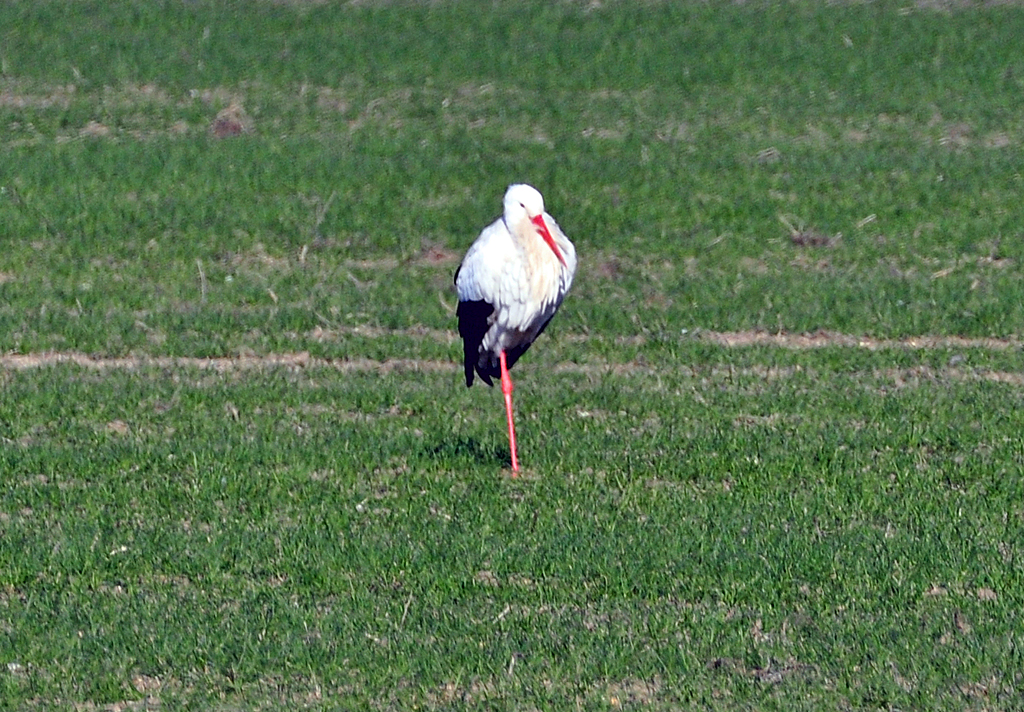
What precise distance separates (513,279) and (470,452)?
0.96 m

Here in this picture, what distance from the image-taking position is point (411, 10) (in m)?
17.7

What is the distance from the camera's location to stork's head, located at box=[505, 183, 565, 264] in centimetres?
820

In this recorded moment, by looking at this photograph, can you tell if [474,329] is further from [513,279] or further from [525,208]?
[525,208]

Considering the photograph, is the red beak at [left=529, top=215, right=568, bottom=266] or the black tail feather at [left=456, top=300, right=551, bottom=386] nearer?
the red beak at [left=529, top=215, right=568, bottom=266]

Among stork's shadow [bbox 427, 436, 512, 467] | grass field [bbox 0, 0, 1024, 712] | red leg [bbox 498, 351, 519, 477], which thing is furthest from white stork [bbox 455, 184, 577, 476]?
grass field [bbox 0, 0, 1024, 712]

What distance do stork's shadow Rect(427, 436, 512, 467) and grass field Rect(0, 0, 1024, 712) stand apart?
0.04m

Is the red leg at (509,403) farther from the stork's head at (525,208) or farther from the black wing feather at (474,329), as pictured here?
the stork's head at (525,208)

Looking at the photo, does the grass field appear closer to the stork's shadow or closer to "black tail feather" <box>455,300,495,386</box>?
the stork's shadow

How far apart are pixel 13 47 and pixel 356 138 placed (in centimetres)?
423

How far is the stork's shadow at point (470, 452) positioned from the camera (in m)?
8.10

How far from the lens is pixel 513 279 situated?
8.37m

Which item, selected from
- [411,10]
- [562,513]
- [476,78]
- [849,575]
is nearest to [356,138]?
[476,78]

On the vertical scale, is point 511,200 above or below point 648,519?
above

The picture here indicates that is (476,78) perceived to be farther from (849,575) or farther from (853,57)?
(849,575)
